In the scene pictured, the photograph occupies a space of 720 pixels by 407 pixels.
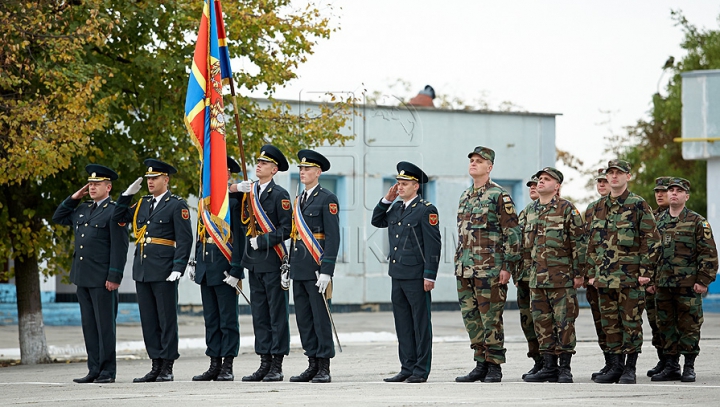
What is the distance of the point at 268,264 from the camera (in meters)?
10.8

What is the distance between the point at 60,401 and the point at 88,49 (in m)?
7.22

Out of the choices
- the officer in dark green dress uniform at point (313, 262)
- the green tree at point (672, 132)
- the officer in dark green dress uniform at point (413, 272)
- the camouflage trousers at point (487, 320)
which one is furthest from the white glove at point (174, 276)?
the green tree at point (672, 132)

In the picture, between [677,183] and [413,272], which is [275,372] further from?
[677,183]

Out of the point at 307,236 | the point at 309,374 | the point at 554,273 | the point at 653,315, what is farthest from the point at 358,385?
the point at 653,315

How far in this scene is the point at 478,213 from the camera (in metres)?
10.3

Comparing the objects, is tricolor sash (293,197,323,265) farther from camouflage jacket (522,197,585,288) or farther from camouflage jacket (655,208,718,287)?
camouflage jacket (655,208,718,287)

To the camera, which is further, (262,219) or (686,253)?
(262,219)

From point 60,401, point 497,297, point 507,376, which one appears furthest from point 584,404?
point 60,401

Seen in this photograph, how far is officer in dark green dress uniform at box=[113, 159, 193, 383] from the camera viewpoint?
11.0 metres

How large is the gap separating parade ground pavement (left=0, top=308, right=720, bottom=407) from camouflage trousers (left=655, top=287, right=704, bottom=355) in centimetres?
34

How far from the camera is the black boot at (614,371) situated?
10.1 m

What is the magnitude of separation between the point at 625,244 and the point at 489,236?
1.22m

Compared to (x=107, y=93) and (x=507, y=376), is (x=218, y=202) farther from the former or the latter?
(x=107, y=93)

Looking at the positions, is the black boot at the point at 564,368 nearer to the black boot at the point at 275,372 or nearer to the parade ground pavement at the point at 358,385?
the parade ground pavement at the point at 358,385
